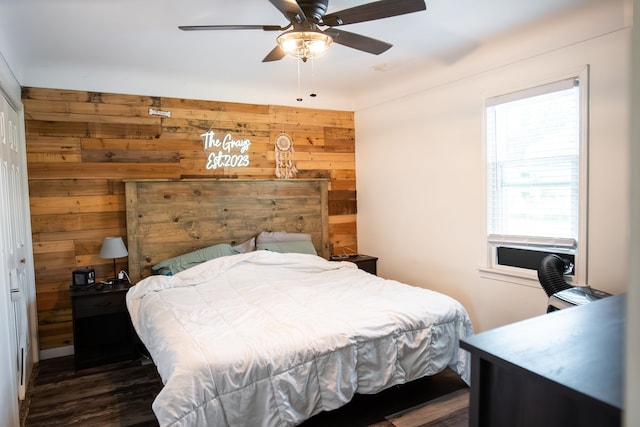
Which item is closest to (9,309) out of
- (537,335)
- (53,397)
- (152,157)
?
(53,397)

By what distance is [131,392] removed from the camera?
296 cm

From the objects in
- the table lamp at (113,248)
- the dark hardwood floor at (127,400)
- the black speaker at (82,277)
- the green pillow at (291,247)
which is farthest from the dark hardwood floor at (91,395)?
the green pillow at (291,247)

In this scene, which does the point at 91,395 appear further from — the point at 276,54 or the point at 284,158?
the point at 284,158

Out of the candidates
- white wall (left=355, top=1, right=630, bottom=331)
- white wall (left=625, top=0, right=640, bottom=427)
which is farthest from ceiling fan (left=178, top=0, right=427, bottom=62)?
white wall (left=625, top=0, right=640, bottom=427)

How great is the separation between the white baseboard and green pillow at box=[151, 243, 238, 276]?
3.37 ft

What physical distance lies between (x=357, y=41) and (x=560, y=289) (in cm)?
205

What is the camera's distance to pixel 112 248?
3559mm

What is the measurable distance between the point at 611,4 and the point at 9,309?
14.0 feet

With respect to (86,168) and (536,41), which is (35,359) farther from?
(536,41)

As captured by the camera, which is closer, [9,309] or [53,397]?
[9,309]

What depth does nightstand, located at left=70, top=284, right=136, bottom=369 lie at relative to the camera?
334cm

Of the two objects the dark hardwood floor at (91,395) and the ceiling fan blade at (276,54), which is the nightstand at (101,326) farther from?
the ceiling fan blade at (276,54)

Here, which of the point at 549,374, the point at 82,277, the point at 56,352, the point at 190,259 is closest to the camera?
the point at 549,374

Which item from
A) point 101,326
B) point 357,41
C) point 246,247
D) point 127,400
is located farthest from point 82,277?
point 357,41
